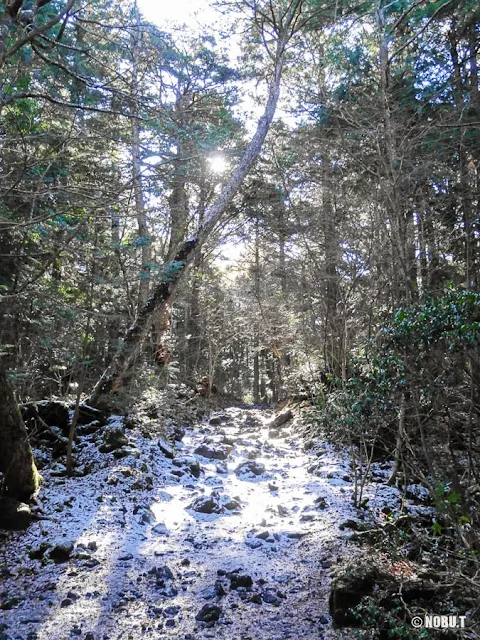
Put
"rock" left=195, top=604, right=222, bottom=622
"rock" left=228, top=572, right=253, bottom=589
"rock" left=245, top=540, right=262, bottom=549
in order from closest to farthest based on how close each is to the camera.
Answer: "rock" left=195, top=604, right=222, bottom=622, "rock" left=228, top=572, right=253, bottom=589, "rock" left=245, top=540, right=262, bottom=549

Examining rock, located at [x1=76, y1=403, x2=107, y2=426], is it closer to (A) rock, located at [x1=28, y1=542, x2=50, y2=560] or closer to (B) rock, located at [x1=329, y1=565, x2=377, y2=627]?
(A) rock, located at [x1=28, y1=542, x2=50, y2=560]

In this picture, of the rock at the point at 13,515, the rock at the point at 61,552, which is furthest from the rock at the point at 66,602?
the rock at the point at 13,515

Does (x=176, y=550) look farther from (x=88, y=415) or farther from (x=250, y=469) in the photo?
(x=88, y=415)

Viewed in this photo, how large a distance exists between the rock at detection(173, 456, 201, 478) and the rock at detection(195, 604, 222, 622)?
136 inches

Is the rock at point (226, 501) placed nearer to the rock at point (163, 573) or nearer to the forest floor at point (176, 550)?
the forest floor at point (176, 550)

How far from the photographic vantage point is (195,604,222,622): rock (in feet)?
10.9

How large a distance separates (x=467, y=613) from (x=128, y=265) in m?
6.74

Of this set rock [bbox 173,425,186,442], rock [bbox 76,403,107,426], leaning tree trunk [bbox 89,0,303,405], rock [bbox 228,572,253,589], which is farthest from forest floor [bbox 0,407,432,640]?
rock [bbox 173,425,186,442]

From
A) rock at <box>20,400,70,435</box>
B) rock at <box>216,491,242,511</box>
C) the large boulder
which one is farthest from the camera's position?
the large boulder

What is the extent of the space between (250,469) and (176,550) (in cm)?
302

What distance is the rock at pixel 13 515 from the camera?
14.3 ft

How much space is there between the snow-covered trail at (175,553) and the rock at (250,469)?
0.04m

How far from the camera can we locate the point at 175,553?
4.41m

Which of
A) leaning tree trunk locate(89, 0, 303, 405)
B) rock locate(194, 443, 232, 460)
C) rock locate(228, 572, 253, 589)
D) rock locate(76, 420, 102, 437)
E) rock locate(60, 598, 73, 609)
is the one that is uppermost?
leaning tree trunk locate(89, 0, 303, 405)
